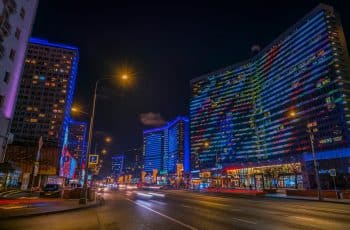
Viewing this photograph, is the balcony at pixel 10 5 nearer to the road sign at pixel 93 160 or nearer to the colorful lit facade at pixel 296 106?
the road sign at pixel 93 160

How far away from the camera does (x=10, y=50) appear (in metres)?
31.2

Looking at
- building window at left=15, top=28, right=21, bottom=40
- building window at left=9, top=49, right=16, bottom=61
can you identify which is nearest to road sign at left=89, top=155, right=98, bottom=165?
building window at left=9, top=49, right=16, bottom=61

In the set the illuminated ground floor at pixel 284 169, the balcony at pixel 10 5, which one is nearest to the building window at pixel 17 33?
the balcony at pixel 10 5

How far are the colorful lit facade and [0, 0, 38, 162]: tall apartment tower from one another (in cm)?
6139

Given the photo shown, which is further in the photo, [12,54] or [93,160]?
[12,54]

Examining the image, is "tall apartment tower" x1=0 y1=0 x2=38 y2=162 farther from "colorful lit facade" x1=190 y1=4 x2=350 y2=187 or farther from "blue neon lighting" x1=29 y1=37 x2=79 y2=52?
"blue neon lighting" x1=29 y1=37 x2=79 y2=52

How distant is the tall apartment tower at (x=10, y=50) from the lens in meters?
29.1

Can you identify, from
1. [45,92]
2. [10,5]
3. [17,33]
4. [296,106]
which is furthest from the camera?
[45,92]

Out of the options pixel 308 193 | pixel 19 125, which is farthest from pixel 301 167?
pixel 19 125

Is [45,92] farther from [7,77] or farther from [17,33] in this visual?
[7,77]

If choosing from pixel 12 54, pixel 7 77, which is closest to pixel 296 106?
pixel 12 54

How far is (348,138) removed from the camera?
111875 millimetres

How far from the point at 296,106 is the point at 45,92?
149878mm

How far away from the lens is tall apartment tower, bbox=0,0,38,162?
1144 inches
